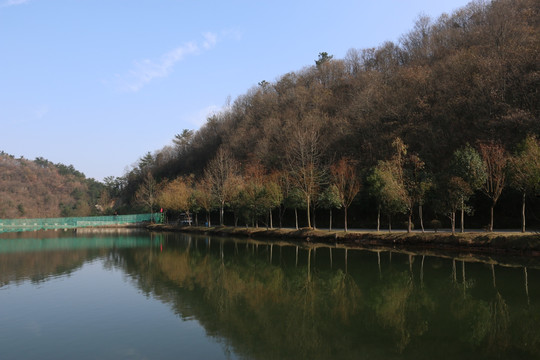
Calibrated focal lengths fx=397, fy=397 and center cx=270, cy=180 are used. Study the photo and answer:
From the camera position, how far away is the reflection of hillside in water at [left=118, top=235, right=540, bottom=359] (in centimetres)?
941

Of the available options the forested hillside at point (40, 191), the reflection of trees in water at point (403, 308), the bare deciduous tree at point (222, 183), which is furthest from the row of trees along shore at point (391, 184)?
the forested hillside at point (40, 191)

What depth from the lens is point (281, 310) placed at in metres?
12.9

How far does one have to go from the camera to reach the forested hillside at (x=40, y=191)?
93.5 metres

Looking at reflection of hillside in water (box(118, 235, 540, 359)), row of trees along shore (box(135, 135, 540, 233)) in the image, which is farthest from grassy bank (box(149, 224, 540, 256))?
reflection of hillside in water (box(118, 235, 540, 359))

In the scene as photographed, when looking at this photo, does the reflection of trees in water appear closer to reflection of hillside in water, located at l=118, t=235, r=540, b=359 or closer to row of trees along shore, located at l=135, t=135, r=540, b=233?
reflection of hillside in water, located at l=118, t=235, r=540, b=359

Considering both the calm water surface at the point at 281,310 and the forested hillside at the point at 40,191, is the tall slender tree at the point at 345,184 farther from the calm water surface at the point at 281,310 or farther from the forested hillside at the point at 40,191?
the forested hillside at the point at 40,191

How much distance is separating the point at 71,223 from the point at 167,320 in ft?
213

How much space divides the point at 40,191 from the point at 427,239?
4169 inches

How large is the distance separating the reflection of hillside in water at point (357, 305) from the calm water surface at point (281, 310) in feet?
0.14

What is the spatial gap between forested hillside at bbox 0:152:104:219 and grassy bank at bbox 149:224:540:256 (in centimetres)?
7080

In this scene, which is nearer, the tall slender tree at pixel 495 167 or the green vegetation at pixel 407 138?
the tall slender tree at pixel 495 167

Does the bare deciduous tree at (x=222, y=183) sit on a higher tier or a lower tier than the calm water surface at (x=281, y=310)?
higher

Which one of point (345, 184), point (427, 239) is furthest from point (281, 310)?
point (345, 184)

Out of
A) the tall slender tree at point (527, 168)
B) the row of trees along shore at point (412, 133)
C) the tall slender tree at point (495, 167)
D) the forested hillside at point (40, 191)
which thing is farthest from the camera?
the forested hillside at point (40, 191)
